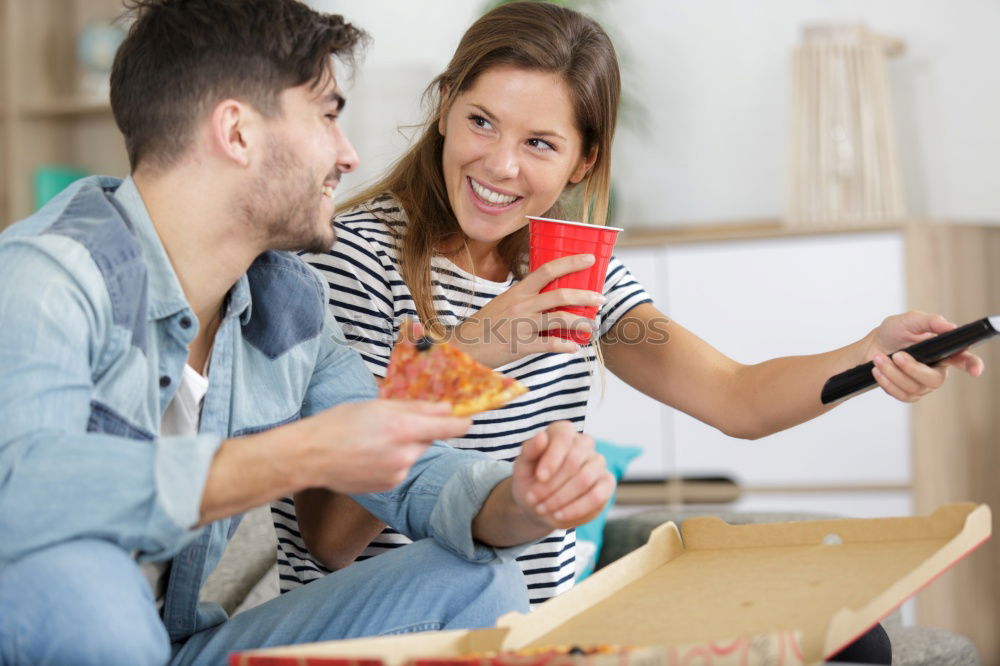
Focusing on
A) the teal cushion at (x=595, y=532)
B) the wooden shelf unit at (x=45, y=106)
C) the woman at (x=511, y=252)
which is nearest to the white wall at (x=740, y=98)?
the wooden shelf unit at (x=45, y=106)

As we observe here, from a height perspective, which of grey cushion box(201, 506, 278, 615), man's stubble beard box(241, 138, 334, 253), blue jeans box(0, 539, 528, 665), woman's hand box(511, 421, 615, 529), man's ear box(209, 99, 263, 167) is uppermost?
man's ear box(209, 99, 263, 167)

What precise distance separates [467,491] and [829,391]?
0.52m

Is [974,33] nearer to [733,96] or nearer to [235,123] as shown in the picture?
[733,96]

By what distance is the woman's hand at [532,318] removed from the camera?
4.80 feet

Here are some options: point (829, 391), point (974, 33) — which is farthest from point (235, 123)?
point (974, 33)

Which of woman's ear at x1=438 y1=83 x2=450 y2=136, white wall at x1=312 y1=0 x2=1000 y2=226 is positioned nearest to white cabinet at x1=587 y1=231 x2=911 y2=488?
white wall at x1=312 y1=0 x2=1000 y2=226

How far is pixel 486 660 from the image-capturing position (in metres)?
0.91

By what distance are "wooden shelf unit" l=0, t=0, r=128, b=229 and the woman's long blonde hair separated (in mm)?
2036

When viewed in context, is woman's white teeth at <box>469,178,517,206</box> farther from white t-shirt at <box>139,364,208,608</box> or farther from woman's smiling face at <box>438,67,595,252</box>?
white t-shirt at <box>139,364,208,608</box>

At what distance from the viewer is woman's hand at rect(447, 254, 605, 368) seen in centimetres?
146

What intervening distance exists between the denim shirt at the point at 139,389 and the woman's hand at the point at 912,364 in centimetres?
50

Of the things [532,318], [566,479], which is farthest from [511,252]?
[566,479]

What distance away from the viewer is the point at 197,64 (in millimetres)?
1308

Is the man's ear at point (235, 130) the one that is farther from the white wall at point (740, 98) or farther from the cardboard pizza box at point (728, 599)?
the white wall at point (740, 98)
